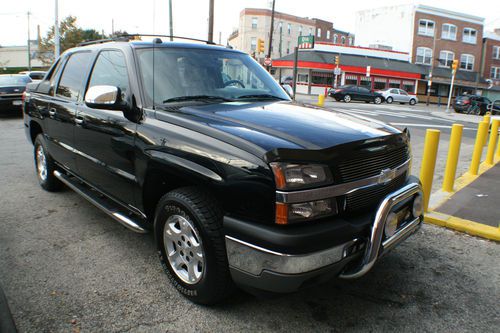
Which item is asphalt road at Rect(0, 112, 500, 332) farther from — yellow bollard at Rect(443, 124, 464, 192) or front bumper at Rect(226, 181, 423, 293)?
yellow bollard at Rect(443, 124, 464, 192)

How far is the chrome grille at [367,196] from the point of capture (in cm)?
242

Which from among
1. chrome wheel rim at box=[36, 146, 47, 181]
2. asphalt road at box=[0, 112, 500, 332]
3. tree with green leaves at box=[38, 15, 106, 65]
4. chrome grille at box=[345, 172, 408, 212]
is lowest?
asphalt road at box=[0, 112, 500, 332]

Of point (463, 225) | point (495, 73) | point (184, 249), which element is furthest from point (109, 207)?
point (495, 73)

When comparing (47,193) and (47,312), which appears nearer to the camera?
(47,312)

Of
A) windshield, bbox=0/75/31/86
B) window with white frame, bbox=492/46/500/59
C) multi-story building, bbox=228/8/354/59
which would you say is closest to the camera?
windshield, bbox=0/75/31/86

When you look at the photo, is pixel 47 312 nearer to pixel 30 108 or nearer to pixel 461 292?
pixel 461 292

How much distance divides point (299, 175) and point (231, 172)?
39cm

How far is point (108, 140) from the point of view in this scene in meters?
3.35

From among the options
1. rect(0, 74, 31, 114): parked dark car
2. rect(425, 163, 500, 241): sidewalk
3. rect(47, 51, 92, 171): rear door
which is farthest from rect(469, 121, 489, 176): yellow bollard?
rect(0, 74, 31, 114): parked dark car

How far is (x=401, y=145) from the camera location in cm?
294

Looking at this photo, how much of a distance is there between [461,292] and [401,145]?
1.18 metres

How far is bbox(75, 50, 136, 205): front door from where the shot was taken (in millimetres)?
3154

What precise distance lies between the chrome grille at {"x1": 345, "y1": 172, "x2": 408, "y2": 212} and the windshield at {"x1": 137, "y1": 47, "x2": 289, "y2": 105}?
4.57 feet

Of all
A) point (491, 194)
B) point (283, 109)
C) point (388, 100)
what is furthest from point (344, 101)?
point (283, 109)
